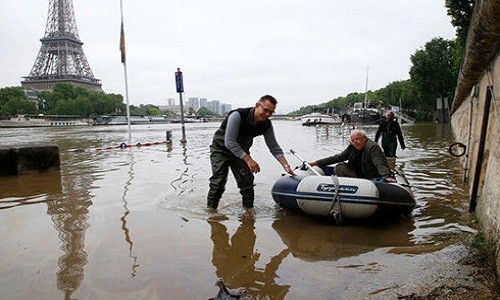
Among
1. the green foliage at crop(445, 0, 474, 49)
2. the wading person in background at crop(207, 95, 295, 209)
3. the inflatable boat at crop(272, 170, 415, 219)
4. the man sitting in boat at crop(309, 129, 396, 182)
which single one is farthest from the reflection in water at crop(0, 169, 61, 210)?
the green foliage at crop(445, 0, 474, 49)

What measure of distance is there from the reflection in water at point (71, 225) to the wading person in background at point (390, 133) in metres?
8.07

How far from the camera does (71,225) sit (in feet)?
18.2

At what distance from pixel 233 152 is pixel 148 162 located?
8322 mm

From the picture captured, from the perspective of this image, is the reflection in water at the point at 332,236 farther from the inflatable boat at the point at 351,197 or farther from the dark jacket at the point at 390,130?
the dark jacket at the point at 390,130

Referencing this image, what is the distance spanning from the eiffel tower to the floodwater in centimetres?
11293

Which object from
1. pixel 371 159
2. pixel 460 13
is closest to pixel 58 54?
pixel 460 13

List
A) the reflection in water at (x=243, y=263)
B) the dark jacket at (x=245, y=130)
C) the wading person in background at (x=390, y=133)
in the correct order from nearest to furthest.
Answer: the reflection in water at (x=243, y=263)
the dark jacket at (x=245, y=130)
the wading person in background at (x=390, y=133)

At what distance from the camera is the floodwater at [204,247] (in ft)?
11.5

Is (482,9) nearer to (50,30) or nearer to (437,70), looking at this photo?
(437,70)

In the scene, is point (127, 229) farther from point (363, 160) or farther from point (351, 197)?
point (363, 160)

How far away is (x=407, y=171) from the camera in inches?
406

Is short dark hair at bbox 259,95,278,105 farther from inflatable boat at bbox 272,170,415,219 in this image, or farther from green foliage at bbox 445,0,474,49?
green foliage at bbox 445,0,474,49

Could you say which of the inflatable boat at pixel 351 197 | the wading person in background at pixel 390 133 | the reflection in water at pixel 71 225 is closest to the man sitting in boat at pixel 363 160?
the inflatable boat at pixel 351 197

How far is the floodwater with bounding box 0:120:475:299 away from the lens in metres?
3.51
